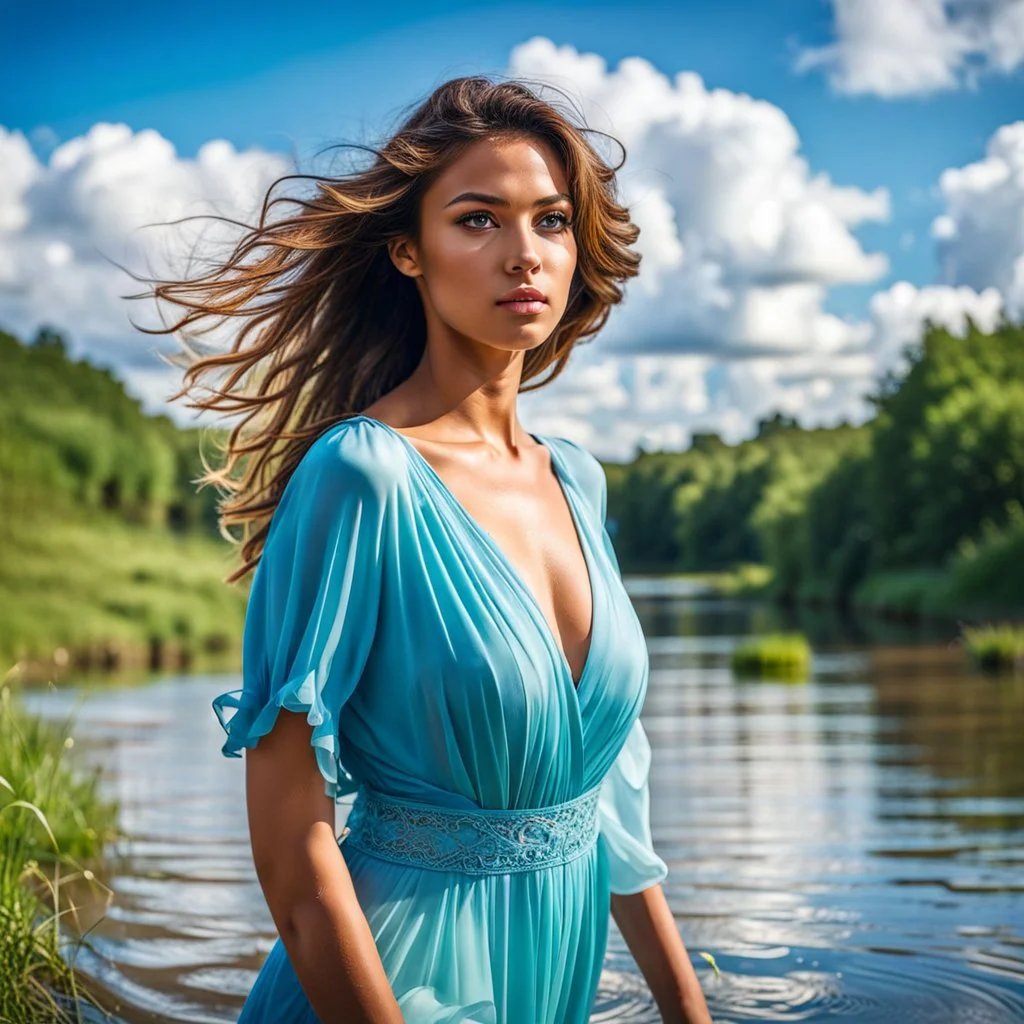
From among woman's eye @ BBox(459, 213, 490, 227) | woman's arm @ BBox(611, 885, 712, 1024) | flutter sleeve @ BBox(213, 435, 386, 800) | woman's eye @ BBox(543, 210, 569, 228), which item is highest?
woman's eye @ BBox(543, 210, 569, 228)

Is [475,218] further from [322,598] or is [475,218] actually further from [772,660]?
[772,660]

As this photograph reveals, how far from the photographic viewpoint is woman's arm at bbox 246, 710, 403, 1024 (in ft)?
5.64

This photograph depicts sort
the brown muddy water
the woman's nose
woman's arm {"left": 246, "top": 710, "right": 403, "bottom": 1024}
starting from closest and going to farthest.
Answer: woman's arm {"left": 246, "top": 710, "right": 403, "bottom": 1024} → the woman's nose → the brown muddy water

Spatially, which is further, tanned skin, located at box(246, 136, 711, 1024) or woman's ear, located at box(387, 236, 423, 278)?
woman's ear, located at box(387, 236, 423, 278)

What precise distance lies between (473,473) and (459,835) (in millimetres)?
479

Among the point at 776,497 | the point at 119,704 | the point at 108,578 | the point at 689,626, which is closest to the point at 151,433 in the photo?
the point at 108,578

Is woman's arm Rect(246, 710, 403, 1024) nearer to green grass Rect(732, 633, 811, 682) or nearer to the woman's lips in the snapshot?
the woman's lips

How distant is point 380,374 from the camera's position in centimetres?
229

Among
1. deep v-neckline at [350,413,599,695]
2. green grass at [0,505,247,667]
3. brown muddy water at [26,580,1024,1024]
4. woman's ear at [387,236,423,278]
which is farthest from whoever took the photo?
green grass at [0,505,247,667]

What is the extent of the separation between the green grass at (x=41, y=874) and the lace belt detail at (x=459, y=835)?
3.09ft

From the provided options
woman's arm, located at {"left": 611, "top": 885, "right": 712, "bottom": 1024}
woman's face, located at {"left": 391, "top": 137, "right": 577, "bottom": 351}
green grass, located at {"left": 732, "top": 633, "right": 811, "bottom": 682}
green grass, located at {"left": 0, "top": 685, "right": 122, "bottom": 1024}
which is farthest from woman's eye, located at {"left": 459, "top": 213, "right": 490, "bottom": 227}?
green grass, located at {"left": 732, "top": 633, "right": 811, "bottom": 682}

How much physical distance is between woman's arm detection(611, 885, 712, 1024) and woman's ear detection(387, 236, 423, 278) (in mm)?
965

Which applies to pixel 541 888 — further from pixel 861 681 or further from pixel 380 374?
pixel 861 681

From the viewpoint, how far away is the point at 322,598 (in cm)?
178
